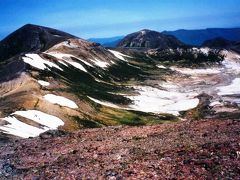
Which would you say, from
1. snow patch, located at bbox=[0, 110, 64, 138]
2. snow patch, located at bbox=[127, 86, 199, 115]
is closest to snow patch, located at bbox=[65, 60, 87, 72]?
snow patch, located at bbox=[127, 86, 199, 115]

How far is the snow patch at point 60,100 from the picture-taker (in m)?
99.8

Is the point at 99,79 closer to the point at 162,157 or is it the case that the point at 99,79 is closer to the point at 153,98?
the point at 153,98

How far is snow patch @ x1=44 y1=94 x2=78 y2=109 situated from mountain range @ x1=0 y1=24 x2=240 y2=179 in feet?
1.05

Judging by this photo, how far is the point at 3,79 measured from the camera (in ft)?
438

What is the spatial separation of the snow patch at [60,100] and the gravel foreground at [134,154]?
56.8 meters

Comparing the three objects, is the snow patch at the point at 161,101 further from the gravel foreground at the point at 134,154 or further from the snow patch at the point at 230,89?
the gravel foreground at the point at 134,154

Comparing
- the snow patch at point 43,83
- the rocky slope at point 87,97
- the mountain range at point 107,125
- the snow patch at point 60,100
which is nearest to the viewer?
the mountain range at point 107,125

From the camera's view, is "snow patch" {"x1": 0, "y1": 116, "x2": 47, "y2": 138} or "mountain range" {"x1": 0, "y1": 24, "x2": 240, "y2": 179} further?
"snow patch" {"x1": 0, "y1": 116, "x2": 47, "y2": 138}

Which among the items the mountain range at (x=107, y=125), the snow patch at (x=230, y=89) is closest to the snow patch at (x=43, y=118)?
the mountain range at (x=107, y=125)

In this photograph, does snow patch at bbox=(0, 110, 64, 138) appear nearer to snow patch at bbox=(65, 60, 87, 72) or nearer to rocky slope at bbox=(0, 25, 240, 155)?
rocky slope at bbox=(0, 25, 240, 155)

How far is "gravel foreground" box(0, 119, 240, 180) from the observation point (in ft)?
92.7

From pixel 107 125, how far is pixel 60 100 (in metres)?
13.9

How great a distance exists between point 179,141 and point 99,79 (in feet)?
448

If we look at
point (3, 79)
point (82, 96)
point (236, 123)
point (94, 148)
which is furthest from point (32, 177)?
point (3, 79)
